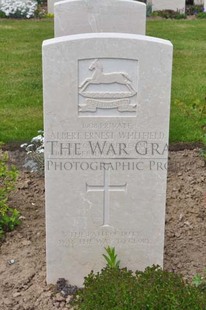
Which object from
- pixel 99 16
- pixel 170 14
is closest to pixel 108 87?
pixel 99 16

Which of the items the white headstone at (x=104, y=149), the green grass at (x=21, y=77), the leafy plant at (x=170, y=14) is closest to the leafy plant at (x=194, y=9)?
the leafy plant at (x=170, y=14)

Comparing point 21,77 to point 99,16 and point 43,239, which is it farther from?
point 43,239

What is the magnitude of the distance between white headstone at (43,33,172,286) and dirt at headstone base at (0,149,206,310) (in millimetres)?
195

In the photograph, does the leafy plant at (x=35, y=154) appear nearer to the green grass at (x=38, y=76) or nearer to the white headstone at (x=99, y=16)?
the green grass at (x=38, y=76)

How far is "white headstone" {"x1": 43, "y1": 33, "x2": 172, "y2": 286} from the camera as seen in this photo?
12.2 feet

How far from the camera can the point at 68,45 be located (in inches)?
146

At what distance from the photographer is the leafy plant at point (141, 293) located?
3350mm

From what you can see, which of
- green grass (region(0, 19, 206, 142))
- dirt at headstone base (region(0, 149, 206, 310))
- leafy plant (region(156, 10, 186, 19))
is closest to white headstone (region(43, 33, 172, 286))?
dirt at headstone base (region(0, 149, 206, 310))

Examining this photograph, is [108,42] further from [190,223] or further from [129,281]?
[190,223]

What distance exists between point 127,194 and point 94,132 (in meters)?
0.47

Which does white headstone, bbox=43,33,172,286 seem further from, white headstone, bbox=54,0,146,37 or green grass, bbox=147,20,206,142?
white headstone, bbox=54,0,146,37

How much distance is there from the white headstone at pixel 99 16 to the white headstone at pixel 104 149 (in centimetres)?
218

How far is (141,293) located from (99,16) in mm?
3447

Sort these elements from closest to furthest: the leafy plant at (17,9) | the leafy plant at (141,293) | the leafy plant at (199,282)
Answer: the leafy plant at (141,293) < the leafy plant at (199,282) < the leafy plant at (17,9)
